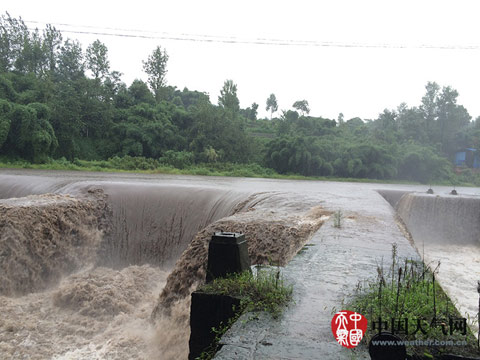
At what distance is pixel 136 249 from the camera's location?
9219 millimetres

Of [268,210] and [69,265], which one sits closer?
[268,210]

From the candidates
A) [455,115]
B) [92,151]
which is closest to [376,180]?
[455,115]

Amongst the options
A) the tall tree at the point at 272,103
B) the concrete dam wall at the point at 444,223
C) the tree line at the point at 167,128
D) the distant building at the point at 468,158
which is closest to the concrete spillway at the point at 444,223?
the concrete dam wall at the point at 444,223

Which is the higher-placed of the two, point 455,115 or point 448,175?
point 455,115

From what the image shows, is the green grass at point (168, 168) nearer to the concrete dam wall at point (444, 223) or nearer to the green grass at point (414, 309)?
the concrete dam wall at point (444, 223)

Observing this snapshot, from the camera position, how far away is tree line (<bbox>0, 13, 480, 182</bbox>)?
27812 millimetres

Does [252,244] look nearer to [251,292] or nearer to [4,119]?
[251,292]

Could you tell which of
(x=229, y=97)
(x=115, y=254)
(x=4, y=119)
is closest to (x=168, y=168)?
(x=4, y=119)

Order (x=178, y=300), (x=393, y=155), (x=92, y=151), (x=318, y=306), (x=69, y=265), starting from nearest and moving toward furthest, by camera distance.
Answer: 1. (x=318, y=306)
2. (x=178, y=300)
3. (x=69, y=265)
4. (x=393, y=155)
5. (x=92, y=151)

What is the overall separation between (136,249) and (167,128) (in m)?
23.2

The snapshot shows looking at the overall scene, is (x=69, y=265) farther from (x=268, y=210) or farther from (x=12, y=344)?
(x=268, y=210)

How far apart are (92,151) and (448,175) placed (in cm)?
2538

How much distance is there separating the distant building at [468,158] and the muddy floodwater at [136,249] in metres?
24.2

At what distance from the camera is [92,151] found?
30.7 metres
